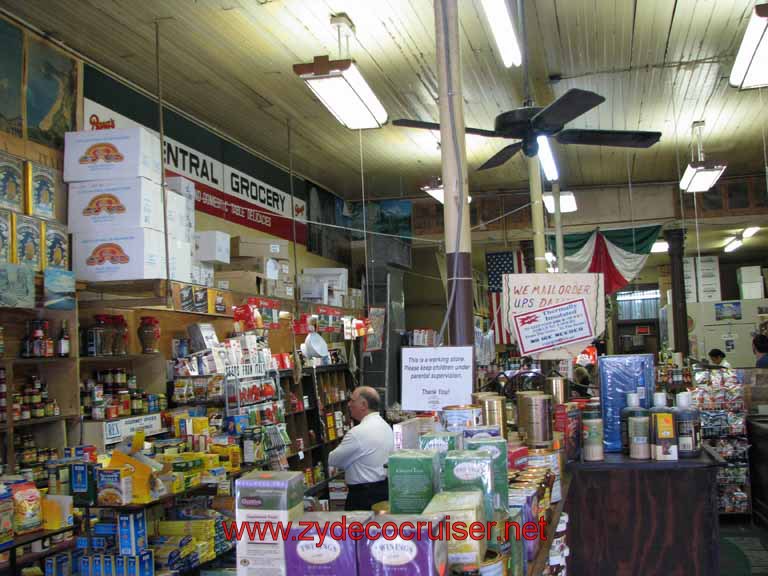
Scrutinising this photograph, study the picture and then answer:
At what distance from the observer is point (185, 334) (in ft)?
21.4

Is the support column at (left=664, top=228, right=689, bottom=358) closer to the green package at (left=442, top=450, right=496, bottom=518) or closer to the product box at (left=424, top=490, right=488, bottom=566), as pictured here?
the green package at (left=442, top=450, right=496, bottom=518)

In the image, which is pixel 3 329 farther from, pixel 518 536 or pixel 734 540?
pixel 734 540

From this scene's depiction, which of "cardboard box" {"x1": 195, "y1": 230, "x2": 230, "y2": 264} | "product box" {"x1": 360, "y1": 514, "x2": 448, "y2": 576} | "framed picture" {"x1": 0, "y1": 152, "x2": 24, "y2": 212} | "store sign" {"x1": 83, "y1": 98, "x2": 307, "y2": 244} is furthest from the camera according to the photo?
"cardboard box" {"x1": 195, "y1": 230, "x2": 230, "y2": 264}

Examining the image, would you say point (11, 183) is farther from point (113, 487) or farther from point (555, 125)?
point (555, 125)

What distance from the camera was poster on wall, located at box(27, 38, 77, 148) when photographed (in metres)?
5.36

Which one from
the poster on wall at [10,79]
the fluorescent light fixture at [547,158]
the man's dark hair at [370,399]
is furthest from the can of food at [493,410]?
the fluorescent light fixture at [547,158]

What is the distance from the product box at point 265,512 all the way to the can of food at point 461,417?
110 cm

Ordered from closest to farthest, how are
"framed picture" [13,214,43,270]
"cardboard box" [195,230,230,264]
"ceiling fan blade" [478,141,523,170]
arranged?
"framed picture" [13,214,43,270]
"ceiling fan blade" [478,141,523,170]
"cardboard box" [195,230,230,264]

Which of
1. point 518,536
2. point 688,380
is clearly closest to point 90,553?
point 518,536

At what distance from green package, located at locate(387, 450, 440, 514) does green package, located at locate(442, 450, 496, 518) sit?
0.06 metres

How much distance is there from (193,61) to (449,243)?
3956 millimetres

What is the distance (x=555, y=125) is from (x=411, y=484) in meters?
3.43

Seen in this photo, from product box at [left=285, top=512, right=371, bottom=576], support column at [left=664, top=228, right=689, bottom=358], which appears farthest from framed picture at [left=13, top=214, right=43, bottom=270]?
support column at [left=664, top=228, right=689, bottom=358]

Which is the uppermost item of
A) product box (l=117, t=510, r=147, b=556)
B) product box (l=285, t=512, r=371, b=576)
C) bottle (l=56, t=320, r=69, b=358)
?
bottle (l=56, t=320, r=69, b=358)
